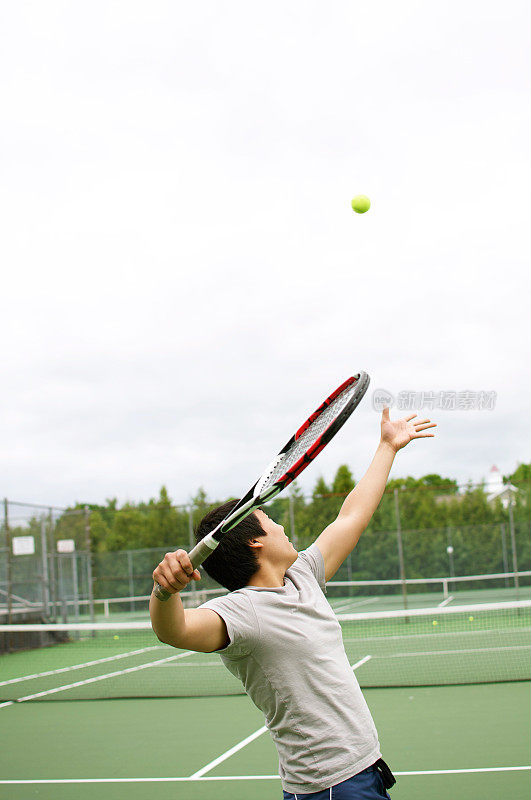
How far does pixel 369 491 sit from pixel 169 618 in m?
1.15

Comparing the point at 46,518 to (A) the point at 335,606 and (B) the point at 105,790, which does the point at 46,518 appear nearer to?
(A) the point at 335,606

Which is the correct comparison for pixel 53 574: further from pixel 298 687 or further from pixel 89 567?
pixel 298 687

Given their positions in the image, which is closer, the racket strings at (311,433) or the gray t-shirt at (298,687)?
the gray t-shirt at (298,687)

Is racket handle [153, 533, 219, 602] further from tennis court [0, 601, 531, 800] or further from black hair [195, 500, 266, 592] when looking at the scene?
tennis court [0, 601, 531, 800]

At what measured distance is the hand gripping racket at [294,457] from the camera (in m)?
2.40

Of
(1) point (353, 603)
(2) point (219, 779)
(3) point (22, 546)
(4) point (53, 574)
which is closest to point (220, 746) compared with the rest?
(2) point (219, 779)

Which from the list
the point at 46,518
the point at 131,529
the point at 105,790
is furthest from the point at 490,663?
the point at 131,529

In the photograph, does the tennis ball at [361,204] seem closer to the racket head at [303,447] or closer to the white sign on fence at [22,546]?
the racket head at [303,447]

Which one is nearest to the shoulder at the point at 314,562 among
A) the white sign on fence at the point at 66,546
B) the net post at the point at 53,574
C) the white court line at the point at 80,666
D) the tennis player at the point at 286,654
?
the tennis player at the point at 286,654

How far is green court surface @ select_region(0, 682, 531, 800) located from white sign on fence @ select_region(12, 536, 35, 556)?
8019 mm

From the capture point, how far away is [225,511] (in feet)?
8.86

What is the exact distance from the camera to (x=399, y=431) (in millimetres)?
3291

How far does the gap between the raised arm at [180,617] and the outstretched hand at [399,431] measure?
1136 mm

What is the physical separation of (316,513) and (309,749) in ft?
63.0
